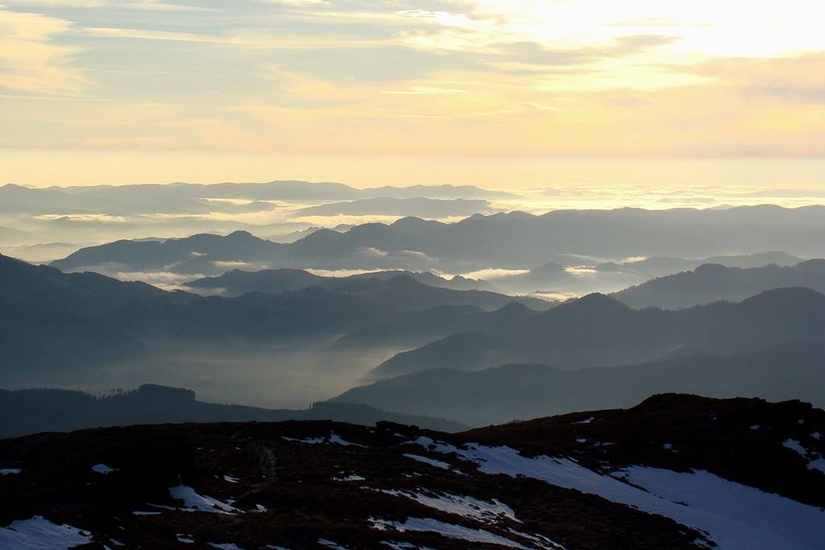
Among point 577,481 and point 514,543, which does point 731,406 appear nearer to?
point 577,481

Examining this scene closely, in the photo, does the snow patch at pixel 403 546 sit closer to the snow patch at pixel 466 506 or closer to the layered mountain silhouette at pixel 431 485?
the layered mountain silhouette at pixel 431 485

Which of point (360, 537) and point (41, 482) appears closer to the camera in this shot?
point (360, 537)

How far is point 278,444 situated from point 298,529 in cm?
2335

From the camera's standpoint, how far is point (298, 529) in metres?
43.4

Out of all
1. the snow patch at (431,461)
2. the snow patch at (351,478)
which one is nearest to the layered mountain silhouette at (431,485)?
the snow patch at (351,478)

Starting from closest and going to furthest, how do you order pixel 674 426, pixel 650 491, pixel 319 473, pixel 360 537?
pixel 360 537 < pixel 319 473 < pixel 650 491 < pixel 674 426

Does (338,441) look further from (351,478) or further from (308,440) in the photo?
(351,478)

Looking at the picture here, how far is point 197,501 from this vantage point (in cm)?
4741

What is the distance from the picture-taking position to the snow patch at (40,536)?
35.2 metres

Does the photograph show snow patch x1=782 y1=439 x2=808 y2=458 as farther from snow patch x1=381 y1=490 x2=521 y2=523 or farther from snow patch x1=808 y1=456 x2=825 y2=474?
snow patch x1=381 y1=490 x2=521 y2=523

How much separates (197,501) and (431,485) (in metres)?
16.7

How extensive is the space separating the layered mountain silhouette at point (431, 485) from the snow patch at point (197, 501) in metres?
0.14

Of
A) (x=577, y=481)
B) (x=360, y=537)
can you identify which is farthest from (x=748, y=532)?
(x=360, y=537)

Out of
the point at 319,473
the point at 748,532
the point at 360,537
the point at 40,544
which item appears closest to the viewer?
the point at 40,544
